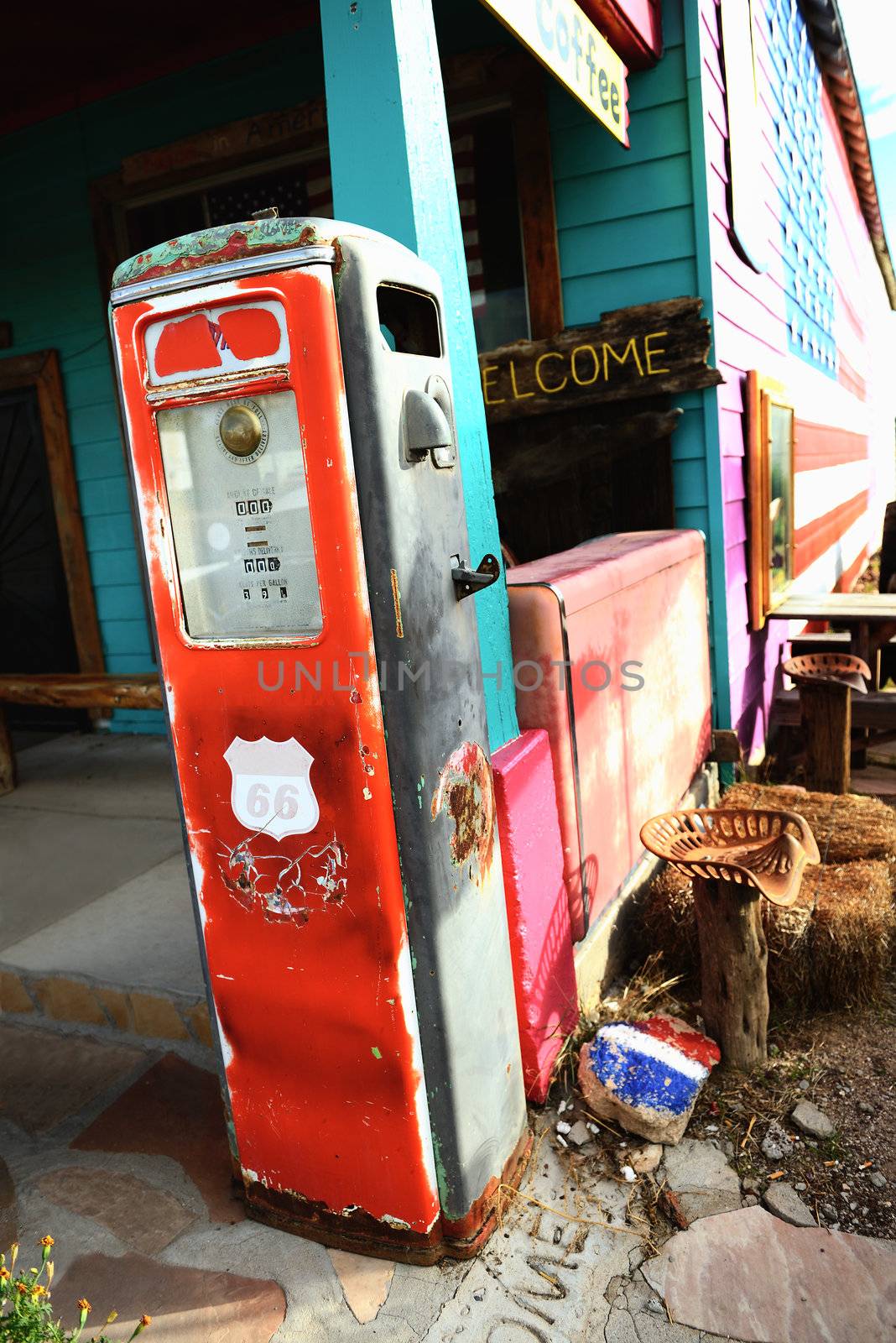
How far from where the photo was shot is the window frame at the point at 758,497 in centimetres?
473

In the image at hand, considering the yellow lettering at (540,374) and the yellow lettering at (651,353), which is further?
the yellow lettering at (540,374)

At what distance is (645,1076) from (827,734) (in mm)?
2812

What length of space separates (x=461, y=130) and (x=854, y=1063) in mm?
4319

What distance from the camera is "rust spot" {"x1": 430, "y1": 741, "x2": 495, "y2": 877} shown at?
202cm

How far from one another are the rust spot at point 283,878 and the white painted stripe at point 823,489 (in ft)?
17.3

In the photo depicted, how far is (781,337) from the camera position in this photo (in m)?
6.36

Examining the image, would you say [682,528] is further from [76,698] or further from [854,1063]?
[76,698]

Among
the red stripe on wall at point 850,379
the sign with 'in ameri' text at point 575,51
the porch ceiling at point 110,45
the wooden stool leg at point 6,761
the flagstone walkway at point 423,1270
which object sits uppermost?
the porch ceiling at point 110,45

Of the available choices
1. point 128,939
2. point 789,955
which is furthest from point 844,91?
point 128,939

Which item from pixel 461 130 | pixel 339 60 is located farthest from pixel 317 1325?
pixel 461 130

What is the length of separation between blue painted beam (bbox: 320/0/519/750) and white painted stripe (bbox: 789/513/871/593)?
4401 millimetres

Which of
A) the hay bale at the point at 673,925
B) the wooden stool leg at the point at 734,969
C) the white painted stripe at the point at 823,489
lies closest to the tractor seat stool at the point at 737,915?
the wooden stool leg at the point at 734,969

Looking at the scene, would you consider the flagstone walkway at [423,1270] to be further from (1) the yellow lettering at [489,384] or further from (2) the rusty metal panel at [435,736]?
(1) the yellow lettering at [489,384]

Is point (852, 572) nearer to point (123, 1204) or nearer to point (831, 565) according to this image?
point (831, 565)
